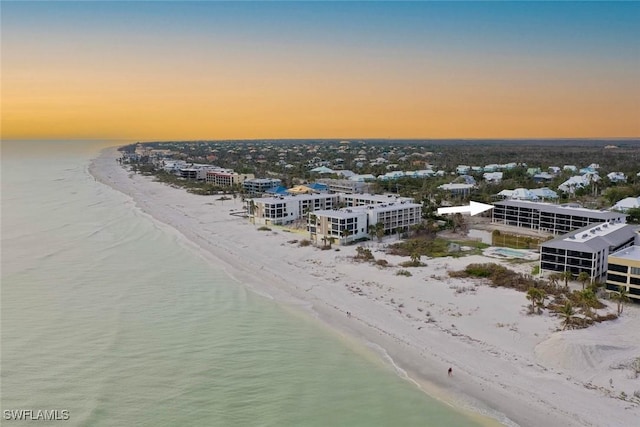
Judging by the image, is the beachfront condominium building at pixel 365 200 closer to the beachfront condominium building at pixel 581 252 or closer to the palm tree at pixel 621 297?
the beachfront condominium building at pixel 581 252

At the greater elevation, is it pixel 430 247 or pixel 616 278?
pixel 616 278

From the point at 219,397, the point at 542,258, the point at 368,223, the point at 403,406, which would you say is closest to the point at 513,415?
the point at 403,406

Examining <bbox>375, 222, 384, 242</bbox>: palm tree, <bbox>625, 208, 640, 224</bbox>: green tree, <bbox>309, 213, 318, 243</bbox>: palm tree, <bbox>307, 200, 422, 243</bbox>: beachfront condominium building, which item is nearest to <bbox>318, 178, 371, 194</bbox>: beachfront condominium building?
<bbox>307, 200, 422, 243</bbox>: beachfront condominium building

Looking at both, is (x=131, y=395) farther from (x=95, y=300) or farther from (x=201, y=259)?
(x=201, y=259)

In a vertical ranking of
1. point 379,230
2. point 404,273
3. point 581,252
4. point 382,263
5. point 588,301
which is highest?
point 581,252

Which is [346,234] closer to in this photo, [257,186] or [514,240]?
[514,240]

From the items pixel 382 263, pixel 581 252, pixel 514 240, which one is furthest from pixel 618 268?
pixel 514 240

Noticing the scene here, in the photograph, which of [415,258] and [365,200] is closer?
[415,258]
